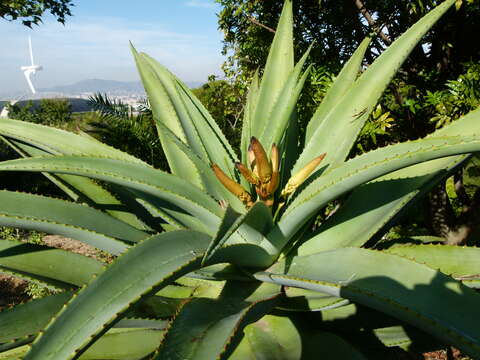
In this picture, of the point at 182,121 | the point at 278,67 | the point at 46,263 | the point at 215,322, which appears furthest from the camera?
the point at 278,67

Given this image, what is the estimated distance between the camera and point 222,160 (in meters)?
1.54

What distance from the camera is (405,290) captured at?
2.88 feet

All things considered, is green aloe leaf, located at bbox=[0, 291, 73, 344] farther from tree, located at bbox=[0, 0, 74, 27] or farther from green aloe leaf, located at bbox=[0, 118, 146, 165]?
tree, located at bbox=[0, 0, 74, 27]

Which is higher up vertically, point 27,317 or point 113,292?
point 113,292

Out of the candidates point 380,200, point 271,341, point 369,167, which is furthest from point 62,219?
point 380,200

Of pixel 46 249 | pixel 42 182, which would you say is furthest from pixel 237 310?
pixel 42 182

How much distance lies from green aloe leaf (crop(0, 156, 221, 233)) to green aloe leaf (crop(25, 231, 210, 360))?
174mm

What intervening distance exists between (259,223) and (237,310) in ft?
0.87

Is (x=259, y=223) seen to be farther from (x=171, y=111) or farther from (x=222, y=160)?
(x=171, y=111)

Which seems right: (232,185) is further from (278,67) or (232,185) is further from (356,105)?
(278,67)

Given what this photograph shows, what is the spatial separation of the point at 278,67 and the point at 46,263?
48.5 inches

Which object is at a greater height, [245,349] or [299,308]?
[299,308]

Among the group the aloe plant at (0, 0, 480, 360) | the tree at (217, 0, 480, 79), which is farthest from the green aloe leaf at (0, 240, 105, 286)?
the tree at (217, 0, 480, 79)

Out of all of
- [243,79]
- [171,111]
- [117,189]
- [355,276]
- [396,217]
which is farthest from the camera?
[243,79]
